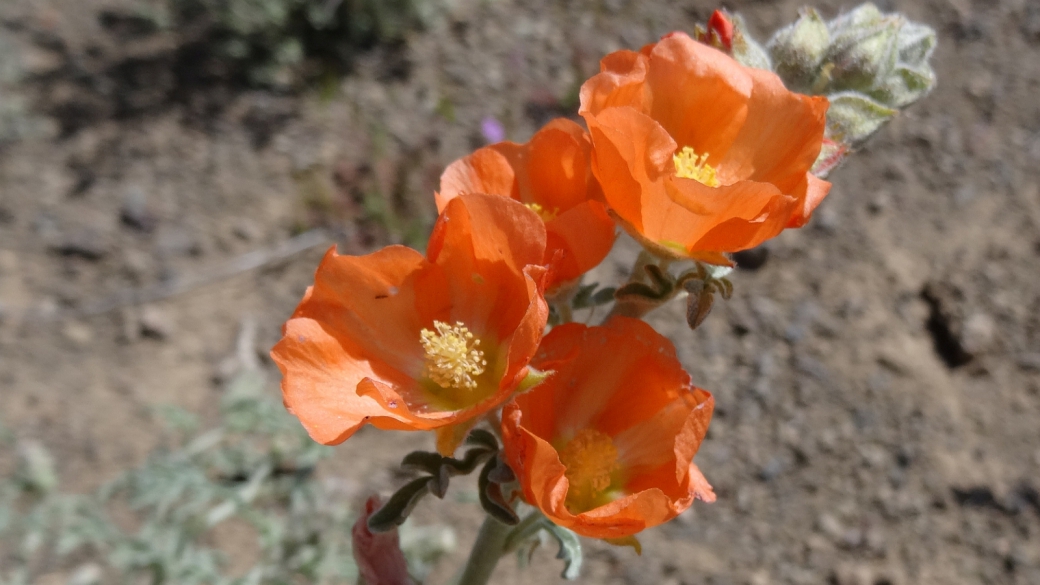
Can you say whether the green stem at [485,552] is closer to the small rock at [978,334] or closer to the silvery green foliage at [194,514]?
the silvery green foliage at [194,514]

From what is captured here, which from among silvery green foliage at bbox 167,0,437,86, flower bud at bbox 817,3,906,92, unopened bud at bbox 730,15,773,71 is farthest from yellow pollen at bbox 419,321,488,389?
silvery green foliage at bbox 167,0,437,86

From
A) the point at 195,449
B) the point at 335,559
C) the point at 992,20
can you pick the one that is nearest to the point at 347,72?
the point at 195,449

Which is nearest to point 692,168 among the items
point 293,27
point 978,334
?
point 978,334

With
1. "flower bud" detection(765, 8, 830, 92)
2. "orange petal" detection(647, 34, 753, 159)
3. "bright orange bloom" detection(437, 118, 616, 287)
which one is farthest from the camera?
"flower bud" detection(765, 8, 830, 92)

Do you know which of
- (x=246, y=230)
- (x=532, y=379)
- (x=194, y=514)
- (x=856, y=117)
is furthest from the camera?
(x=246, y=230)

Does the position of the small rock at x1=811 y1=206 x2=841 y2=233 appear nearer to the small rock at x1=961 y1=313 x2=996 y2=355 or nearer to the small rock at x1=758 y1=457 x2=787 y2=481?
the small rock at x1=961 y1=313 x2=996 y2=355

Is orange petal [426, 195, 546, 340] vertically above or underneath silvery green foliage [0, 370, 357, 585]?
above

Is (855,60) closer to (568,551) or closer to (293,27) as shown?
(568,551)
